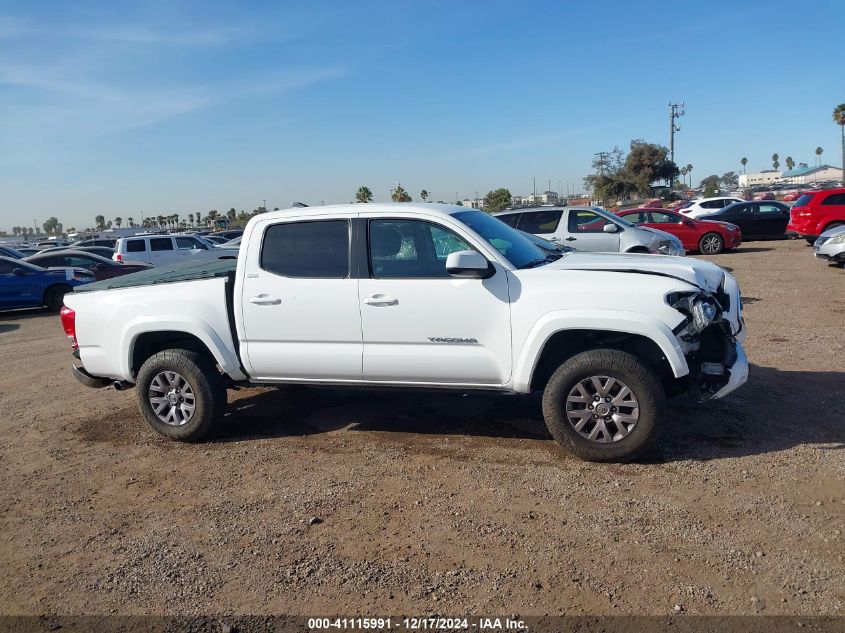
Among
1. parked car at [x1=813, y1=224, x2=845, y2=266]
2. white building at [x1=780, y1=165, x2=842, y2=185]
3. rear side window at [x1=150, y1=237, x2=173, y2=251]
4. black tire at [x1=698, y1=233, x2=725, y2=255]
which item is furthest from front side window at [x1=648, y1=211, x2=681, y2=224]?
white building at [x1=780, y1=165, x2=842, y2=185]

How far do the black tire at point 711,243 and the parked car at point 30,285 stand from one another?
17427mm

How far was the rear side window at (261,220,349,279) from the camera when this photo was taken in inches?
220

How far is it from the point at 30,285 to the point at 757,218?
22.3m

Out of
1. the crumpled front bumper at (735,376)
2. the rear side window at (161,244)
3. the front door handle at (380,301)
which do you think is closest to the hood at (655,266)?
the crumpled front bumper at (735,376)

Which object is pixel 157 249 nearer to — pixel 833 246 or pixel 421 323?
pixel 833 246

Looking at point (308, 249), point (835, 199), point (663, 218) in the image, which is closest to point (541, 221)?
point (663, 218)

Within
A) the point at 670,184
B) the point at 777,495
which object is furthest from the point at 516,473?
the point at 670,184

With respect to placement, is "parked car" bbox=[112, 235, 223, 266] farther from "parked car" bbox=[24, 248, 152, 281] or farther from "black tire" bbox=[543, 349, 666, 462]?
"black tire" bbox=[543, 349, 666, 462]

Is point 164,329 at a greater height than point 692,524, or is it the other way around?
point 164,329

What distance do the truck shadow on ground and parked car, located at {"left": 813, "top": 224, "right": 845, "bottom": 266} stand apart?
9.28 metres

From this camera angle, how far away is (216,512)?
15.1 feet

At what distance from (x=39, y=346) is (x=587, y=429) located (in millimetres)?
9755

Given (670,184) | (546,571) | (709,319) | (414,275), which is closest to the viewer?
(546,571)

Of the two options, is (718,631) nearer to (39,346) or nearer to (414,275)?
(414,275)
